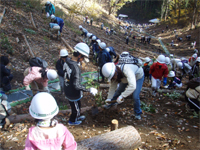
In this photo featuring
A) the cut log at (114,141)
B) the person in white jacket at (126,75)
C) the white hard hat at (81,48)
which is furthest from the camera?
the person in white jacket at (126,75)

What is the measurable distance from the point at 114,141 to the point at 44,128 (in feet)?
4.72

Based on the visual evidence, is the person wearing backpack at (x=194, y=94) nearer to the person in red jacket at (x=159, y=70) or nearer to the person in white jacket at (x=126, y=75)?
the person in red jacket at (x=159, y=70)

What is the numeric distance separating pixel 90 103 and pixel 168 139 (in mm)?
2652

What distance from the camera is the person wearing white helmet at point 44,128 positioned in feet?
5.23

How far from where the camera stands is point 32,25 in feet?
35.3

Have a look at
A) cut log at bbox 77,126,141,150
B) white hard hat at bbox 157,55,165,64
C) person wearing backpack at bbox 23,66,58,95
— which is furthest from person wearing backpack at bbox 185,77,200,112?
person wearing backpack at bbox 23,66,58,95

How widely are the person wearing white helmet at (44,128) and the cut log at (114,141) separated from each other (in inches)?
35.3

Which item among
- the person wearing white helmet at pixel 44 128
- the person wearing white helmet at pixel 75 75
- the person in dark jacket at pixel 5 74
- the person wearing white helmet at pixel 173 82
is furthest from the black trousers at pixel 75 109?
the person wearing white helmet at pixel 173 82

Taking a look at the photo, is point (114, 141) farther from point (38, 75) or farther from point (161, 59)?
point (161, 59)

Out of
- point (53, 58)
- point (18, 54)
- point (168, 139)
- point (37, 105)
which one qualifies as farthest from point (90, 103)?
point (18, 54)

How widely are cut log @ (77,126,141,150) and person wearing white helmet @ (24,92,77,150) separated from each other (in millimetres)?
897

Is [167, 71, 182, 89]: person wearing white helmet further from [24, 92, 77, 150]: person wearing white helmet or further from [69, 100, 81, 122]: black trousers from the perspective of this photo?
[24, 92, 77, 150]: person wearing white helmet

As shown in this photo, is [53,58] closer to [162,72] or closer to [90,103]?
[90,103]

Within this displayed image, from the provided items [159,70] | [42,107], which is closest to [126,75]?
Result: [42,107]
